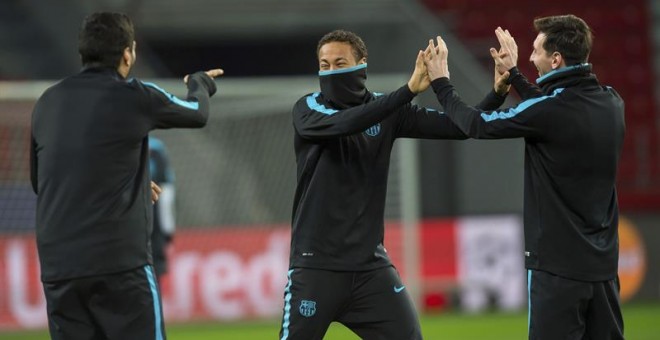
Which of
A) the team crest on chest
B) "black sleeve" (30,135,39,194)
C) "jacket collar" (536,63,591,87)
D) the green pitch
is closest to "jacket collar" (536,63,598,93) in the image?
"jacket collar" (536,63,591,87)

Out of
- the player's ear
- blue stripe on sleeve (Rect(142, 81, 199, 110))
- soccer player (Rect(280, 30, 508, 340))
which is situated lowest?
soccer player (Rect(280, 30, 508, 340))

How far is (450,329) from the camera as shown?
1171 centimetres

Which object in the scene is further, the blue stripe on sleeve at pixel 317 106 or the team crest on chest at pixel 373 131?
the team crest on chest at pixel 373 131

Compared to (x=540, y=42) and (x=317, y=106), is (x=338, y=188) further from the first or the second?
(x=540, y=42)

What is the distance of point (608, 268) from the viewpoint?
5543 millimetres

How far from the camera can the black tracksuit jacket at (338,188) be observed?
5684 millimetres

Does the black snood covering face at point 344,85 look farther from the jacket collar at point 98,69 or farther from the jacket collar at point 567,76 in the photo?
the jacket collar at point 98,69

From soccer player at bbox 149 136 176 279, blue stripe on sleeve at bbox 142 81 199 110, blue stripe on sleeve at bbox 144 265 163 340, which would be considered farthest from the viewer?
soccer player at bbox 149 136 176 279

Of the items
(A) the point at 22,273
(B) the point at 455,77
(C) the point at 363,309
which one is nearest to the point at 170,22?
(B) the point at 455,77

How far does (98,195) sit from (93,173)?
0.09 m

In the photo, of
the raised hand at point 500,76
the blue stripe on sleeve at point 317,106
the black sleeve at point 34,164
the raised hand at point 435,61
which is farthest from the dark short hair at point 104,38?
the raised hand at point 500,76

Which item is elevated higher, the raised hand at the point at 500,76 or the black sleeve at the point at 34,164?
the raised hand at the point at 500,76

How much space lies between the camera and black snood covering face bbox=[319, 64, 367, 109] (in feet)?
19.0

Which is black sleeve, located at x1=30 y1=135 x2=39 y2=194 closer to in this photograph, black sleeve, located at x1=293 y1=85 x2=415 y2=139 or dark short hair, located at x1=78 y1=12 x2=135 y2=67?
dark short hair, located at x1=78 y1=12 x2=135 y2=67
